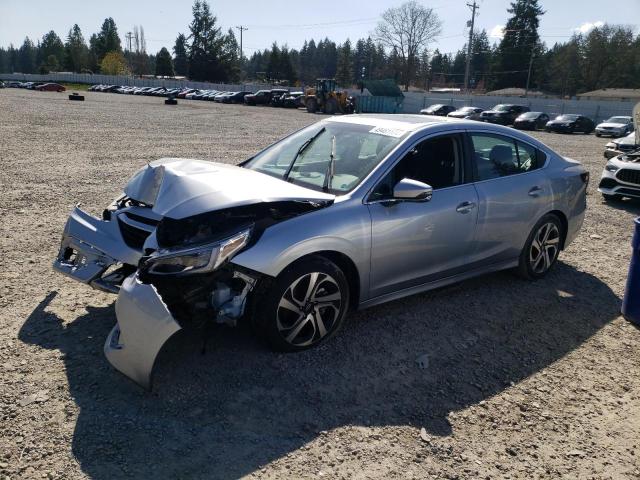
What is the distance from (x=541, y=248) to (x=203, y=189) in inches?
141

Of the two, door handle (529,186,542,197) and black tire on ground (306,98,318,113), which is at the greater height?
black tire on ground (306,98,318,113)

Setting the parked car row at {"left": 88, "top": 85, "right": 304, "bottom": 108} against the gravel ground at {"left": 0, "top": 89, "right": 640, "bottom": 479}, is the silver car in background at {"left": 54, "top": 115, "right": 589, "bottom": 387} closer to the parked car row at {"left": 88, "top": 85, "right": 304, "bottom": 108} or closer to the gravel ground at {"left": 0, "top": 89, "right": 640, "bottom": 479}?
the gravel ground at {"left": 0, "top": 89, "right": 640, "bottom": 479}

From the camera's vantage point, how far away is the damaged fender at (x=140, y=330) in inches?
114

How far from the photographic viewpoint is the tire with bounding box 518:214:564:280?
516 centimetres

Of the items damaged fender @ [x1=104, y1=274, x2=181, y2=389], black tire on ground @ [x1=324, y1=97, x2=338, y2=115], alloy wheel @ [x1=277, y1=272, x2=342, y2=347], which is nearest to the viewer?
damaged fender @ [x1=104, y1=274, x2=181, y2=389]

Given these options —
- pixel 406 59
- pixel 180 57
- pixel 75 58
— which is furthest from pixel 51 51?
pixel 406 59

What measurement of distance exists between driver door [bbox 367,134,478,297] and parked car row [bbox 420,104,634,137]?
28.1 meters

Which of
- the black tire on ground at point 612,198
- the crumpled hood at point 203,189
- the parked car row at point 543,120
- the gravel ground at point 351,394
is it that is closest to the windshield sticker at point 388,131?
the crumpled hood at point 203,189

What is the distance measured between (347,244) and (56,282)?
9.23 ft

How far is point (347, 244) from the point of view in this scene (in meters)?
3.62

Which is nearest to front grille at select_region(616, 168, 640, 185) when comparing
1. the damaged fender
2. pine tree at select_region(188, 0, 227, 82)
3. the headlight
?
the headlight

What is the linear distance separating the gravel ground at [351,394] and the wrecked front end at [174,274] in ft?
1.16

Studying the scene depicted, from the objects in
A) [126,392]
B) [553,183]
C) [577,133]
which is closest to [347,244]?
[126,392]

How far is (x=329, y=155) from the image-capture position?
4258 mm
